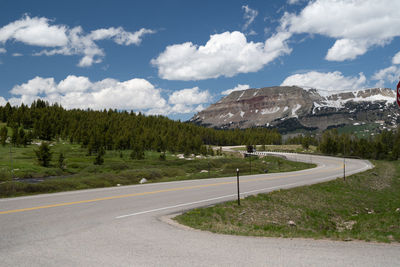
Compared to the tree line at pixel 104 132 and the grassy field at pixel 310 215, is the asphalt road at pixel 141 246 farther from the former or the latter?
the tree line at pixel 104 132

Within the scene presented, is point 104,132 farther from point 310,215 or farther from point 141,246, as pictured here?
point 141,246

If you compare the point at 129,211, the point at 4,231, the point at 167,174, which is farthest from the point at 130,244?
the point at 167,174

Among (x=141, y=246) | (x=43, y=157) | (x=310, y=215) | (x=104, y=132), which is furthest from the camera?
(x=104, y=132)

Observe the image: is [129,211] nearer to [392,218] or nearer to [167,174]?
[392,218]

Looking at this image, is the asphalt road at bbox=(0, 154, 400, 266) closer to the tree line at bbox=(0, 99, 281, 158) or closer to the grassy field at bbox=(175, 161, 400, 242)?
the grassy field at bbox=(175, 161, 400, 242)

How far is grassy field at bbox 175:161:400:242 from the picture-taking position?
9570mm

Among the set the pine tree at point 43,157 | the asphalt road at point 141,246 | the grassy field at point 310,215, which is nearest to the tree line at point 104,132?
the pine tree at point 43,157

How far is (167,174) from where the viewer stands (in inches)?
1523

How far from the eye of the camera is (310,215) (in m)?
15.5

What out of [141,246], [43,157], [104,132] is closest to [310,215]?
[141,246]

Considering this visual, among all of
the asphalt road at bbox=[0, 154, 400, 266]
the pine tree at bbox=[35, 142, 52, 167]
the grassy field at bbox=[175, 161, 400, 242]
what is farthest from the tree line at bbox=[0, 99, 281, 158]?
the asphalt road at bbox=[0, 154, 400, 266]

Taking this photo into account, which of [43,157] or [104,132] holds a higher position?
[104,132]

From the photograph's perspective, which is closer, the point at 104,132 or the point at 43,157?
the point at 43,157

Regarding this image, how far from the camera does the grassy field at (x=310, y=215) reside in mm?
9570
